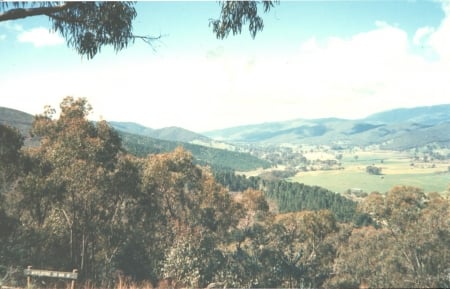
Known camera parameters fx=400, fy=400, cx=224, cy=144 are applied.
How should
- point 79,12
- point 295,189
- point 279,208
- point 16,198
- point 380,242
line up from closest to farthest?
point 79,12, point 16,198, point 380,242, point 279,208, point 295,189

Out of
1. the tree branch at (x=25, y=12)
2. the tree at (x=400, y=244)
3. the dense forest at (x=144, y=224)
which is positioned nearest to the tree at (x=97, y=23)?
the tree branch at (x=25, y=12)

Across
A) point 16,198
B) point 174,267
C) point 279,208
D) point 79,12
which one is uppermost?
point 79,12

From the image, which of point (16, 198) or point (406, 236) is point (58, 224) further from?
point (406, 236)

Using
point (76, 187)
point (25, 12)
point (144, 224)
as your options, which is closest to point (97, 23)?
point (25, 12)

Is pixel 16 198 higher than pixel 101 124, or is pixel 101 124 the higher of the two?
pixel 101 124

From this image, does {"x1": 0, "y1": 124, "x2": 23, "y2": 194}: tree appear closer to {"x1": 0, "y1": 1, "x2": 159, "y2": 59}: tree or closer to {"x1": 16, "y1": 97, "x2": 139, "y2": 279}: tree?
{"x1": 16, "y1": 97, "x2": 139, "y2": 279}: tree

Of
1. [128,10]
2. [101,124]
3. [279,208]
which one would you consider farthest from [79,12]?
[279,208]

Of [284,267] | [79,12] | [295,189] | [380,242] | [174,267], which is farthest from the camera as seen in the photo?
[295,189]

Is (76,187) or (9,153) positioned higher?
(9,153)

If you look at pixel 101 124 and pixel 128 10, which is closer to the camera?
pixel 128 10

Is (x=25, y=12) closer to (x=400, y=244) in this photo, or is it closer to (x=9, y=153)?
(x=9, y=153)
